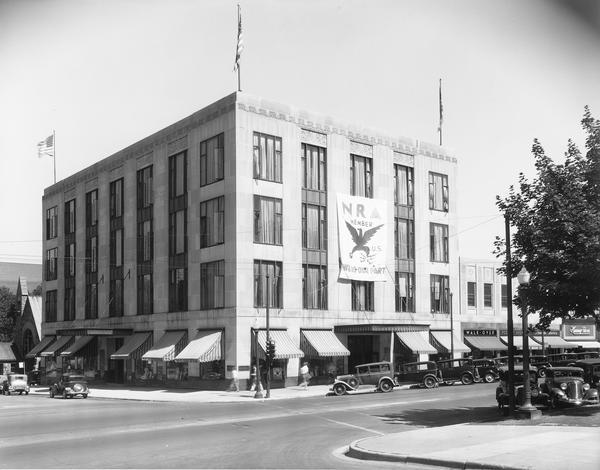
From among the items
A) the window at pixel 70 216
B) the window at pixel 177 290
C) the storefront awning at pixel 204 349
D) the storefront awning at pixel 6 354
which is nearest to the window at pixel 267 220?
the storefront awning at pixel 204 349

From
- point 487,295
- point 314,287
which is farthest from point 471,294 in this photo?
point 314,287

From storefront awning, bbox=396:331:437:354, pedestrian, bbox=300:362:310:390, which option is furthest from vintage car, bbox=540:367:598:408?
storefront awning, bbox=396:331:437:354

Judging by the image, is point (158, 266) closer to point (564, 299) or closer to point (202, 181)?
point (202, 181)

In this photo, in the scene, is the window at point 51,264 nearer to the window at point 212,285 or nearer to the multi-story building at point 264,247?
the multi-story building at point 264,247

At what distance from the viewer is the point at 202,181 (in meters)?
53.5

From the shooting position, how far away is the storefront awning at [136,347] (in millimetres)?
57469

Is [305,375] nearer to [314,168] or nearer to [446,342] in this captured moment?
[314,168]

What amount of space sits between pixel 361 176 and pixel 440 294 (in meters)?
12.8

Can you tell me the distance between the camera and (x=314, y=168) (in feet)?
179

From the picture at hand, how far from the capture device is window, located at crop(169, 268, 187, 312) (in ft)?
180

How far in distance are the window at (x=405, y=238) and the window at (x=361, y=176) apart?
3.98 meters

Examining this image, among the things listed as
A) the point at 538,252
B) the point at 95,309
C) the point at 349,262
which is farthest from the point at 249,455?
the point at 95,309

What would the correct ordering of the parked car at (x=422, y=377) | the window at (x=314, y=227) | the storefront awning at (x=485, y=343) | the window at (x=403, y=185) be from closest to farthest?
the parked car at (x=422, y=377), the window at (x=314, y=227), the window at (x=403, y=185), the storefront awning at (x=485, y=343)

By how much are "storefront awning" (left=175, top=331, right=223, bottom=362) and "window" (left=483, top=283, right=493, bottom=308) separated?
1165 inches
